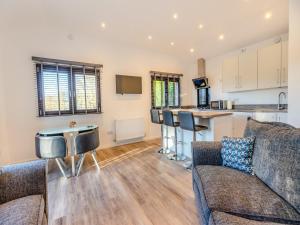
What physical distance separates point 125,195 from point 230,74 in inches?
164

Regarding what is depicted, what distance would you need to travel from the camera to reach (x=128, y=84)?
4.49 metres

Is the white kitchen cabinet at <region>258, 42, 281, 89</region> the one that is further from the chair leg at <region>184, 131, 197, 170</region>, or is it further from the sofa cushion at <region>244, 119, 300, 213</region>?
the sofa cushion at <region>244, 119, 300, 213</region>

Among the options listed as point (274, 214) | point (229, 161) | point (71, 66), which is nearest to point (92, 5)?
point (71, 66)

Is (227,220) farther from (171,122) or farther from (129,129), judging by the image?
(129,129)

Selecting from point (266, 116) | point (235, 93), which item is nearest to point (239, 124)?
point (266, 116)

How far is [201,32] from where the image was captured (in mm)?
3707

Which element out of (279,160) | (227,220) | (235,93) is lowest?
(227,220)

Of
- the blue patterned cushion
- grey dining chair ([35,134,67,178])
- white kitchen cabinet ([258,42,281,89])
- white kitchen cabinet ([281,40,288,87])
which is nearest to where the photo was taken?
the blue patterned cushion

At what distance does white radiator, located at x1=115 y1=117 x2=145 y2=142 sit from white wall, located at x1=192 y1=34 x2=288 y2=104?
254cm

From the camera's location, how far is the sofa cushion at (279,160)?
1.08 m

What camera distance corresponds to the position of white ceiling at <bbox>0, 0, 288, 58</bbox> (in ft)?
8.65

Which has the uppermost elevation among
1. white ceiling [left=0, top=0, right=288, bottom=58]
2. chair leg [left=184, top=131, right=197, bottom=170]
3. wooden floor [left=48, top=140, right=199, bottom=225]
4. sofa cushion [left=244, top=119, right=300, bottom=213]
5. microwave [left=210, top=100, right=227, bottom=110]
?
white ceiling [left=0, top=0, right=288, bottom=58]

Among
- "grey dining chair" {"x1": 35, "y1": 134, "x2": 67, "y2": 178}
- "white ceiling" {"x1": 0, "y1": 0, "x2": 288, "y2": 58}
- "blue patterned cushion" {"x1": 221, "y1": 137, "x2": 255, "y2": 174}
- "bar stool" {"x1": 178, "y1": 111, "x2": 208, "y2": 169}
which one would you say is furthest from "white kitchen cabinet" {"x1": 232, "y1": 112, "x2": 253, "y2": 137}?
"grey dining chair" {"x1": 35, "y1": 134, "x2": 67, "y2": 178}

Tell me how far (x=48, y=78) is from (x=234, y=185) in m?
3.90
